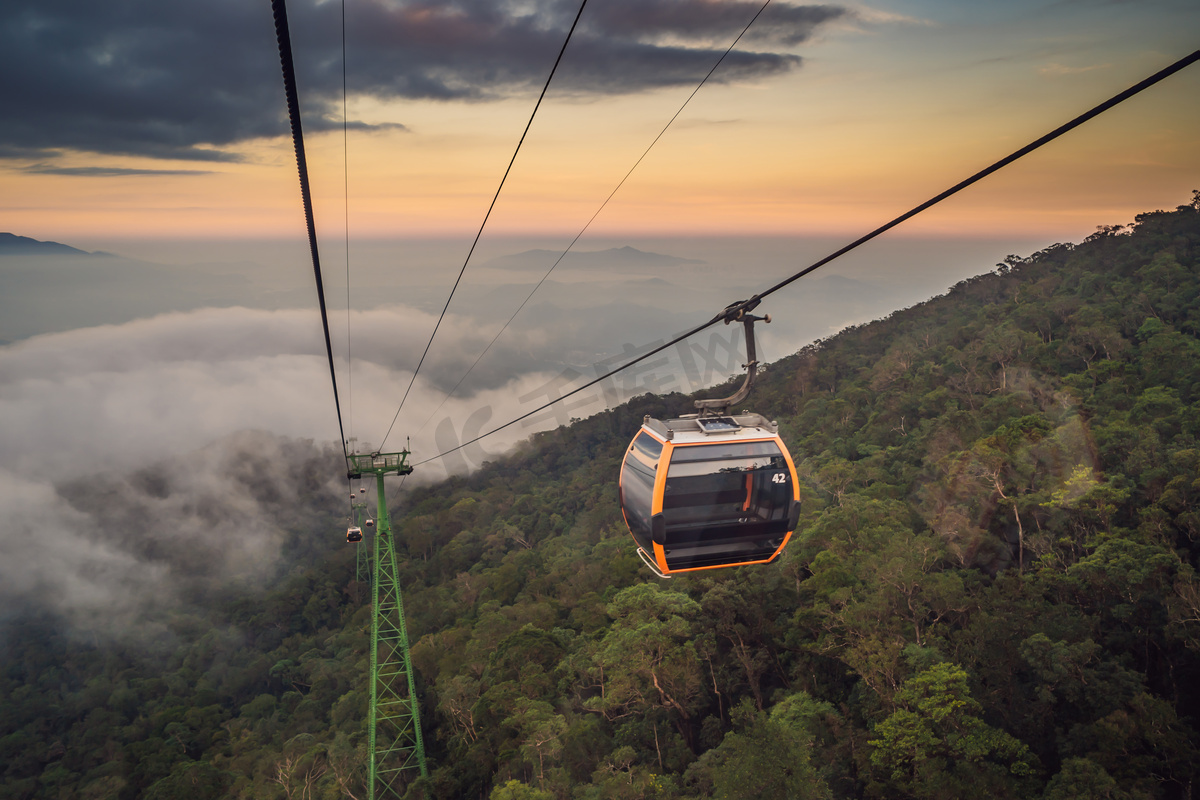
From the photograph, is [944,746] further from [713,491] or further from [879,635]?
[713,491]

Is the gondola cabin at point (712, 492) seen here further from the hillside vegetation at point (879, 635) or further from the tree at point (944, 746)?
the tree at point (944, 746)

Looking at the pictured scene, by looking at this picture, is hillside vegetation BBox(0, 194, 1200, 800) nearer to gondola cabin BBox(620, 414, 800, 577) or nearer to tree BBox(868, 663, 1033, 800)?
tree BBox(868, 663, 1033, 800)

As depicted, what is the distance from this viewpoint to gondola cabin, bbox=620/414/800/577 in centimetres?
745

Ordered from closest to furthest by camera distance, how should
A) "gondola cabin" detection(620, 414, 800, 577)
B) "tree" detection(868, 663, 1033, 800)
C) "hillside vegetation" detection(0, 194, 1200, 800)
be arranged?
"gondola cabin" detection(620, 414, 800, 577) → "tree" detection(868, 663, 1033, 800) → "hillside vegetation" detection(0, 194, 1200, 800)

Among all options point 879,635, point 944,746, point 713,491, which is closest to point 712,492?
point 713,491

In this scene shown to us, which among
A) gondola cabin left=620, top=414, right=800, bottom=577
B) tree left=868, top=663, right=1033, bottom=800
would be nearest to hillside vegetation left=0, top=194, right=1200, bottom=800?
tree left=868, top=663, right=1033, bottom=800

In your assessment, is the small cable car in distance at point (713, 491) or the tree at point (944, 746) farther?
the tree at point (944, 746)

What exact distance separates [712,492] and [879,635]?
1653 centimetres

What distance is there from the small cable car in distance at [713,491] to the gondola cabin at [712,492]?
1cm

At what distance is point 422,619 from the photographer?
4603cm

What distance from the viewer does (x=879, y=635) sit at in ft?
68.5

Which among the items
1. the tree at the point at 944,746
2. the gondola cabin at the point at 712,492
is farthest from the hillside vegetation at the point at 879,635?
the gondola cabin at the point at 712,492

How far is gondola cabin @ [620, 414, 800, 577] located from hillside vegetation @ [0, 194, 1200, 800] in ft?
37.7

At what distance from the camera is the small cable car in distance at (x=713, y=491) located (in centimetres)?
745
